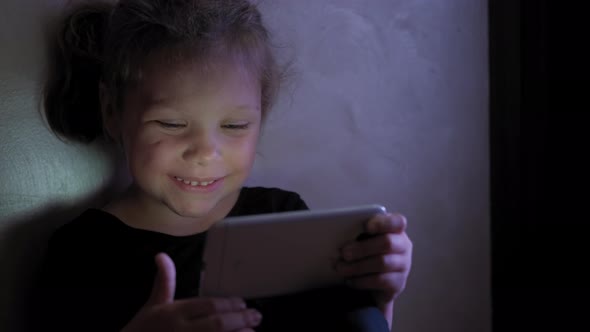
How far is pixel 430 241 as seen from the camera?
46.9 inches

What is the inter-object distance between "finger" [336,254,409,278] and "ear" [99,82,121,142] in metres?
0.36

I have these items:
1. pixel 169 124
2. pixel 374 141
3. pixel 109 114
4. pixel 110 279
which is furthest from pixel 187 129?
pixel 374 141

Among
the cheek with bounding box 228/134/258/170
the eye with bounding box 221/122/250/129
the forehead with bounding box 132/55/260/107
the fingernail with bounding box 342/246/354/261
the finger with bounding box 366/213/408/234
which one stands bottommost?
the fingernail with bounding box 342/246/354/261

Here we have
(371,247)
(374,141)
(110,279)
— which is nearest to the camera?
(371,247)

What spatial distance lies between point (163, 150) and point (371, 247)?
29 cm

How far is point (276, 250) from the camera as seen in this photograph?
659 mm

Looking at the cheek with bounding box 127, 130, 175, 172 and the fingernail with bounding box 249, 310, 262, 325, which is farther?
the cheek with bounding box 127, 130, 175, 172

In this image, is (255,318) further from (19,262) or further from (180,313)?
(19,262)

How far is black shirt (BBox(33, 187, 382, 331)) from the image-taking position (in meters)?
0.74

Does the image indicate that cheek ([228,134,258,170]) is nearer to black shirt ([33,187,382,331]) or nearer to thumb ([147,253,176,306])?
black shirt ([33,187,382,331])

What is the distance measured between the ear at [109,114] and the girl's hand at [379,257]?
0.36 metres

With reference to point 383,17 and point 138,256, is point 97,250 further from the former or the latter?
point 383,17
